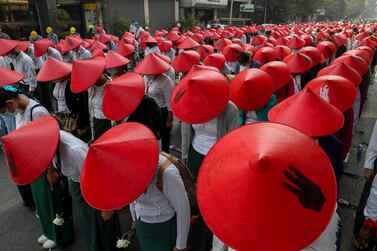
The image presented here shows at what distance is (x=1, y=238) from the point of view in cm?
397

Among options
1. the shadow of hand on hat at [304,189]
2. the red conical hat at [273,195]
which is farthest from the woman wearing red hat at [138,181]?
the shadow of hand on hat at [304,189]

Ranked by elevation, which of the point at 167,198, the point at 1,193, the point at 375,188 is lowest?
the point at 1,193

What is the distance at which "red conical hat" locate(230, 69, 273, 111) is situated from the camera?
324 cm

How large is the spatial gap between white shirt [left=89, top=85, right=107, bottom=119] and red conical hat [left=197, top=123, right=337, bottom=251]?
3.48 meters

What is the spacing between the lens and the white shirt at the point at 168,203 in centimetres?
211

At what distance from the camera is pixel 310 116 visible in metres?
2.45

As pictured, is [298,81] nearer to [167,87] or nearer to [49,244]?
[167,87]

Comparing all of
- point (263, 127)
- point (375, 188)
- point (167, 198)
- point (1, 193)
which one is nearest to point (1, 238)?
point (1, 193)

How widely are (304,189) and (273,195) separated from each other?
4.8 inches

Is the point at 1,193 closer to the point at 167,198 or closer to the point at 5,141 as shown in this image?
the point at 5,141

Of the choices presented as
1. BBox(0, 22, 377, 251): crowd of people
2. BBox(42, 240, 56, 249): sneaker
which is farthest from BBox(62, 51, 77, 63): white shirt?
BBox(42, 240, 56, 249): sneaker

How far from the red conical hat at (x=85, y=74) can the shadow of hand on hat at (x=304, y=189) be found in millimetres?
3386

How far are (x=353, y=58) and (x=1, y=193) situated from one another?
655cm

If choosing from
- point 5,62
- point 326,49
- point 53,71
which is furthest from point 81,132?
point 326,49
